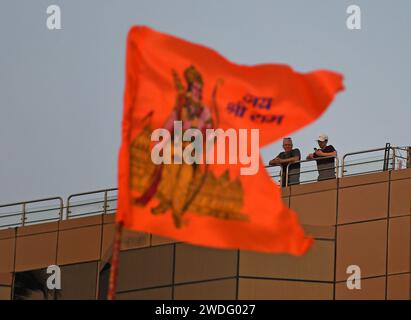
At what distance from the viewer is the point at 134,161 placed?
28.2 metres

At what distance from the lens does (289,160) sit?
157ft

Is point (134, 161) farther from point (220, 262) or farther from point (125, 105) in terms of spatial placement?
point (220, 262)

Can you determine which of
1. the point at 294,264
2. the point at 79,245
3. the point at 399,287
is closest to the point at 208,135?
the point at 294,264

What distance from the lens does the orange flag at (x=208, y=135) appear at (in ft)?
93.1

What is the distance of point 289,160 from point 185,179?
63.9 feet

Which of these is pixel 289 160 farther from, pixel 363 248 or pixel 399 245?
pixel 399 245

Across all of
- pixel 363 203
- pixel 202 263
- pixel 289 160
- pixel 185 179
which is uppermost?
pixel 289 160

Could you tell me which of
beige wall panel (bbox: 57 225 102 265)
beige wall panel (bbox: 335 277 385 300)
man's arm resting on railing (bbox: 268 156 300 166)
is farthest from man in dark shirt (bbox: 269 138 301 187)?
beige wall panel (bbox: 57 225 102 265)

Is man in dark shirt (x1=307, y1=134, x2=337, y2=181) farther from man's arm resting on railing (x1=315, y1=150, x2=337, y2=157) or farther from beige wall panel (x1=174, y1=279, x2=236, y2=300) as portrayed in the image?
beige wall panel (x1=174, y1=279, x2=236, y2=300)

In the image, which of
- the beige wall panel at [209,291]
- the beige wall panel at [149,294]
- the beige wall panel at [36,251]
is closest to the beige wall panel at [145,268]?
the beige wall panel at [149,294]

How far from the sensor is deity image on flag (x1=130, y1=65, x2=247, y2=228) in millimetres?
28375

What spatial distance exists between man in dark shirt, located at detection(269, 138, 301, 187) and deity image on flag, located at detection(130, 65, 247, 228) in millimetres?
18839
